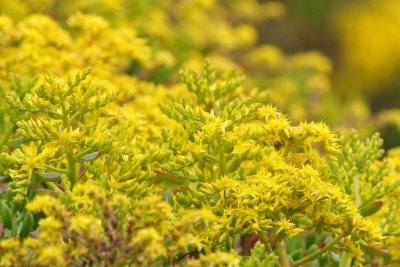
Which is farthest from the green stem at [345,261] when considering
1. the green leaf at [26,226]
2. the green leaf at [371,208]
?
the green leaf at [26,226]

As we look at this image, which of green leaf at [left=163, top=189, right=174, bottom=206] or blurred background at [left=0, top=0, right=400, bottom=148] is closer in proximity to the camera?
green leaf at [left=163, top=189, right=174, bottom=206]

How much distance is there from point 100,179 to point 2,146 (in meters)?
0.50

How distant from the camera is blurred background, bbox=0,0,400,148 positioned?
3.67 m

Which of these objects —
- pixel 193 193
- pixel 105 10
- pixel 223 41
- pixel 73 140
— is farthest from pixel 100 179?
pixel 223 41

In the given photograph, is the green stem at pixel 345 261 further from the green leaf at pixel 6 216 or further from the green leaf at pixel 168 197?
the green leaf at pixel 6 216

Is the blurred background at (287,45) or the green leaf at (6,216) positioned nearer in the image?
the green leaf at (6,216)

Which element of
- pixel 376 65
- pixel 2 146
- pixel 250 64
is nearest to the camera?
pixel 2 146

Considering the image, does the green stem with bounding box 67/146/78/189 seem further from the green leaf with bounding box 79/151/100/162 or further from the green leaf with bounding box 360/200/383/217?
the green leaf with bounding box 360/200/383/217

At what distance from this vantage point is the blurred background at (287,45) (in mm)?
3672

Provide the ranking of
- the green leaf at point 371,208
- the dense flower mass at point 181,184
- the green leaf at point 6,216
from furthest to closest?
the green leaf at point 371,208 → the green leaf at point 6,216 → the dense flower mass at point 181,184

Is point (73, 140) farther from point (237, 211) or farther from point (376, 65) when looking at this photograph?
point (376, 65)

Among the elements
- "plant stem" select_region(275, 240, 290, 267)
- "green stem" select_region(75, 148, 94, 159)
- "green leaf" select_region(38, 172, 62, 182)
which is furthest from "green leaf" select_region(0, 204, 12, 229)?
"plant stem" select_region(275, 240, 290, 267)

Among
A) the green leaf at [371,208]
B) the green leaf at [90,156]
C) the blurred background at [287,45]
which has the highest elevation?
the green leaf at [90,156]

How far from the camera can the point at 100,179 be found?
1806 millimetres
